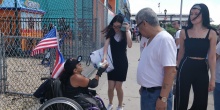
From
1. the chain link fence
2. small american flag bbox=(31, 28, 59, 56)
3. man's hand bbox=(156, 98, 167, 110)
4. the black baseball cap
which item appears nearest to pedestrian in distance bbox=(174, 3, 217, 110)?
man's hand bbox=(156, 98, 167, 110)

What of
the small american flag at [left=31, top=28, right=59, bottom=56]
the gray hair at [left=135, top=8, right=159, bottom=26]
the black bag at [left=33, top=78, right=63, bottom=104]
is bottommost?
the black bag at [left=33, top=78, right=63, bottom=104]

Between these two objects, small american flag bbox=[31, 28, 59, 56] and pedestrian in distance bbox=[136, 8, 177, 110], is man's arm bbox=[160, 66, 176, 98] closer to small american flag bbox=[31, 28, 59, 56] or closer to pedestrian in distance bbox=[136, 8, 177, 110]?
pedestrian in distance bbox=[136, 8, 177, 110]

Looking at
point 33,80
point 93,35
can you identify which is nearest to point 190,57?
point 33,80

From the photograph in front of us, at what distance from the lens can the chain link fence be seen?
4.43m

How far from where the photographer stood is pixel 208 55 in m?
3.11

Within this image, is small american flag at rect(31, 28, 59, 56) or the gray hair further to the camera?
small american flag at rect(31, 28, 59, 56)

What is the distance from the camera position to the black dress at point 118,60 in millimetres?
3947

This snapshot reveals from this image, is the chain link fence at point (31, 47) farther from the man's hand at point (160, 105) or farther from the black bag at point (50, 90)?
the man's hand at point (160, 105)

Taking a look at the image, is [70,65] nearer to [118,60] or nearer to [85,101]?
[85,101]

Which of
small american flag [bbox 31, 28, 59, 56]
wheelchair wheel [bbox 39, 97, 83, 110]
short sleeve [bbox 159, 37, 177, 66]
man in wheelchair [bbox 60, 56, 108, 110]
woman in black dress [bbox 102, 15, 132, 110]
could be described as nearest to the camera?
short sleeve [bbox 159, 37, 177, 66]

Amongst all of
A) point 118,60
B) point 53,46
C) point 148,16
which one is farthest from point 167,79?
point 118,60

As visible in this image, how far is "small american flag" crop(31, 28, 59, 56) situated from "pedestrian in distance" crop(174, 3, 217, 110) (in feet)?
5.63

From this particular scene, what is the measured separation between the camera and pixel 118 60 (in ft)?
13.1

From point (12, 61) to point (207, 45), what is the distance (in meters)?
6.76
